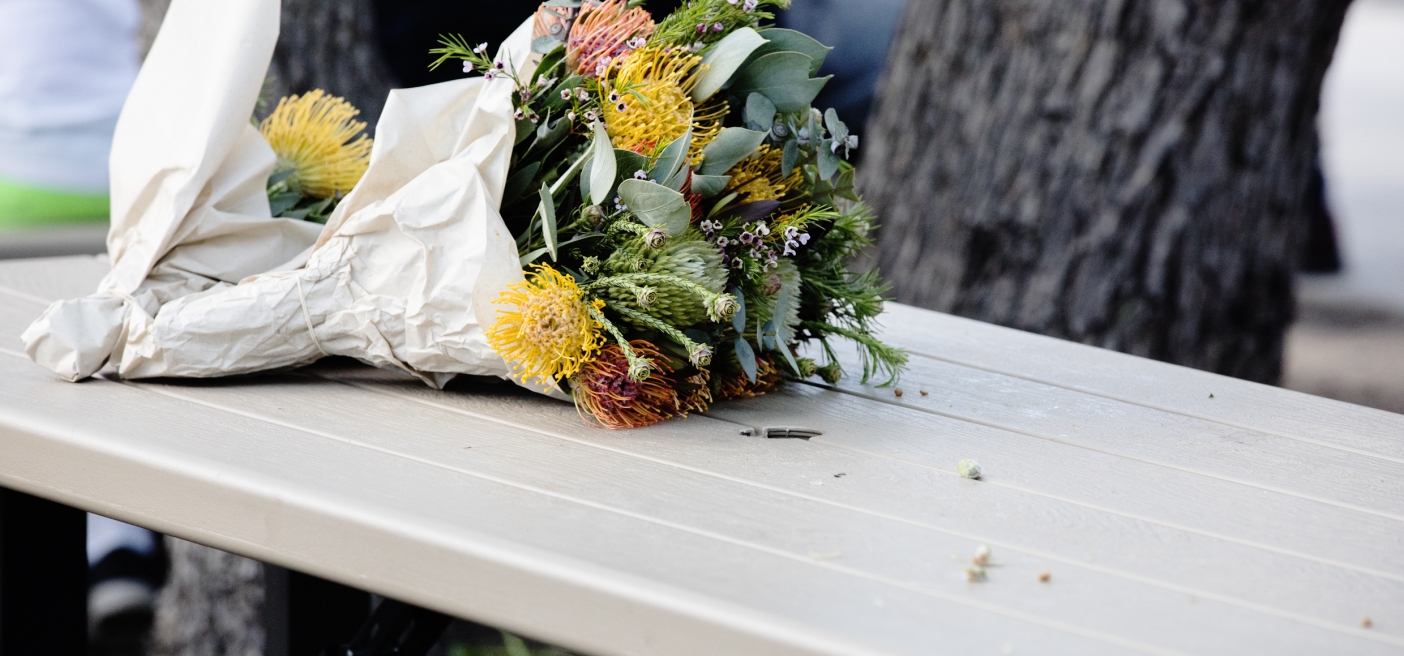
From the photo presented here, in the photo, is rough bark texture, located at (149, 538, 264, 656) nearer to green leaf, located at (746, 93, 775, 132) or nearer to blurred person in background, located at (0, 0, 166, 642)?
blurred person in background, located at (0, 0, 166, 642)

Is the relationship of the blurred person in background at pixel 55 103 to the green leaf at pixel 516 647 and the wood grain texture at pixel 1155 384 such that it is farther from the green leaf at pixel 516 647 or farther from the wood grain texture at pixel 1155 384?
the wood grain texture at pixel 1155 384

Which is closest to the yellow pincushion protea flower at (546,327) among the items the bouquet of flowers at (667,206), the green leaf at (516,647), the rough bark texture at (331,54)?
the bouquet of flowers at (667,206)

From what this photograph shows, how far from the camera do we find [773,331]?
3.10 ft

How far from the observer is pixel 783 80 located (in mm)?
984

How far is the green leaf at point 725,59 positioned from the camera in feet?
3.10

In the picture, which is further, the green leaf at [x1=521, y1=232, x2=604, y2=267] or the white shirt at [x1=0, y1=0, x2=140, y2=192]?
the white shirt at [x1=0, y1=0, x2=140, y2=192]

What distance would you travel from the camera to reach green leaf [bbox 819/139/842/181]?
0.96m

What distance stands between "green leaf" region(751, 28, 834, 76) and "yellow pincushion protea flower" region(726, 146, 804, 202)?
0.28 ft

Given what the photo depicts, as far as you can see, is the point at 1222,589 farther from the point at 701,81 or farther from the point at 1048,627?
the point at 701,81

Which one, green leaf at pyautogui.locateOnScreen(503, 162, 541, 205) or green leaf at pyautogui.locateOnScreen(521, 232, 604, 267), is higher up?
green leaf at pyautogui.locateOnScreen(503, 162, 541, 205)

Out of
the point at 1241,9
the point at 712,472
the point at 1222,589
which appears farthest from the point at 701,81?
the point at 1241,9

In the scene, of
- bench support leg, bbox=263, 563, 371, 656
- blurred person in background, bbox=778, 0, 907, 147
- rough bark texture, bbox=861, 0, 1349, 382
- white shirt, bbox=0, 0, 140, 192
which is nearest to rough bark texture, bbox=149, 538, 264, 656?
bench support leg, bbox=263, 563, 371, 656

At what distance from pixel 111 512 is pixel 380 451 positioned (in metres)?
0.18

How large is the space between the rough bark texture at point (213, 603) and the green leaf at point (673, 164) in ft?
5.24
